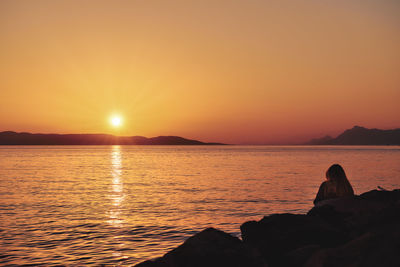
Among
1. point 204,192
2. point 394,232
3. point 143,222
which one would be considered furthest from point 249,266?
point 204,192

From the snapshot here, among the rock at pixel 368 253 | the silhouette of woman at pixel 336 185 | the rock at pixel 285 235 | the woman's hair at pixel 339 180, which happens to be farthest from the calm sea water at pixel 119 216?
the rock at pixel 368 253

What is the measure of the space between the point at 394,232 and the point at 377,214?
518 centimetres

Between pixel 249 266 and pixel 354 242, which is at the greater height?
pixel 354 242

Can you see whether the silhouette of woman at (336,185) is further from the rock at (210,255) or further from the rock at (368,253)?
the rock at (210,255)

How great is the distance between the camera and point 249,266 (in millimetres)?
7789

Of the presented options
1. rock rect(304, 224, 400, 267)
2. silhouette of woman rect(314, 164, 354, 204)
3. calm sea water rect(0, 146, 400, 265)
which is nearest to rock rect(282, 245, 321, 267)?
rock rect(304, 224, 400, 267)

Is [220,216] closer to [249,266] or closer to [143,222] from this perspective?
[143,222]

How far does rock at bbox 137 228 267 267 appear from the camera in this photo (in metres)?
7.69

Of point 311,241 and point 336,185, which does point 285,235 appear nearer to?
point 311,241

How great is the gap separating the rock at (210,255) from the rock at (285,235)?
6.94ft

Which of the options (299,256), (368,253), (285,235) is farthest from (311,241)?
(368,253)

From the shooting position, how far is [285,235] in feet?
33.8

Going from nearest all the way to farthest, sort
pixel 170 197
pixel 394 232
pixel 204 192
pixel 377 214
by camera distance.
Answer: pixel 394 232 → pixel 377 214 → pixel 170 197 → pixel 204 192

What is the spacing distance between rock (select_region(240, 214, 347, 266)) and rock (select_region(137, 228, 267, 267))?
2116 mm
